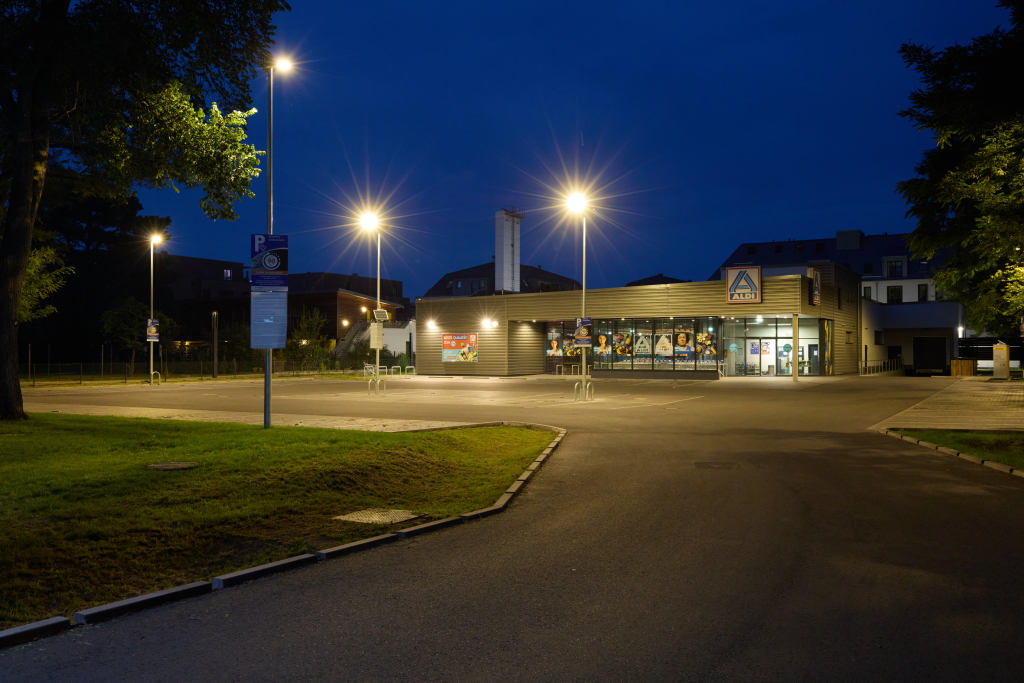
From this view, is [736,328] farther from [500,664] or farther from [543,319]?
[500,664]

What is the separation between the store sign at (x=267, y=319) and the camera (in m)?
14.4

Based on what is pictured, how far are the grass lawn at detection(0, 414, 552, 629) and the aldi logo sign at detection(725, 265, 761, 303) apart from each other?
29257 mm

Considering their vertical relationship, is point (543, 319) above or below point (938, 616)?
above

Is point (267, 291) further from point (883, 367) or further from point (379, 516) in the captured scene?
point (883, 367)

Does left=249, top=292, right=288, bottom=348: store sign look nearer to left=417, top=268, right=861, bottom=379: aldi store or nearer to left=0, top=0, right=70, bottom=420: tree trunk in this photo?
left=0, top=0, right=70, bottom=420: tree trunk

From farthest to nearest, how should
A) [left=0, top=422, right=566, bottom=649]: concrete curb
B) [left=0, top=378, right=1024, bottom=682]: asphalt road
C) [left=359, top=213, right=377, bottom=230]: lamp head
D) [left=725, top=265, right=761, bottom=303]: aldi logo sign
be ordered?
[left=725, top=265, right=761, bottom=303]: aldi logo sign → [left=359, top=213, right=377, bottom=230]: lamp head → [left=0, top=422, right=566, bottom=649]: concrete curb → [left=0, top=378, right=1024, bottom=682]: asphalt road

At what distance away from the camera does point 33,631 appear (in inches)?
192

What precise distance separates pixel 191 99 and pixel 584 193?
615 inches

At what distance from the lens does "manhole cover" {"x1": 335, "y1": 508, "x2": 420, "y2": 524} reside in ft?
26.6

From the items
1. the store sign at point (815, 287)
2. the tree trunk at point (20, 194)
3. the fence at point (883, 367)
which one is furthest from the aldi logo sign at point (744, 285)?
the tree trunk at point (20, 194)

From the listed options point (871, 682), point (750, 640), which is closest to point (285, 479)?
point (750, 640)

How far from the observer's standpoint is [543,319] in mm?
48281

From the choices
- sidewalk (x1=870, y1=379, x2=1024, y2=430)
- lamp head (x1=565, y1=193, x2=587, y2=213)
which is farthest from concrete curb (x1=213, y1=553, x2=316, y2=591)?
lamp head (x1=565, y1=193, x2=587, y2=213)

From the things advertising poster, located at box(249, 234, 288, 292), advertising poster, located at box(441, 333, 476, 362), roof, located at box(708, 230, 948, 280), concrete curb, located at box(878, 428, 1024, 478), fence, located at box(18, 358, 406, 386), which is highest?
roof, located at box(708, 230, 948, 280)
